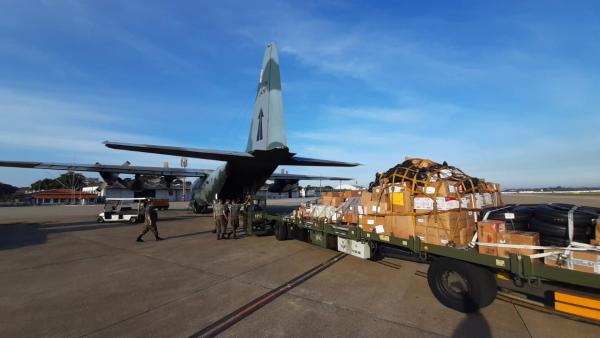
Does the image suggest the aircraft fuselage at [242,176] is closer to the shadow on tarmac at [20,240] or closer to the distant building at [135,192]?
the distant building at [135,192]

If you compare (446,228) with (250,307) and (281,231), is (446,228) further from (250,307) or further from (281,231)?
(281,231)

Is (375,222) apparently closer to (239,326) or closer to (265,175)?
(239,326)

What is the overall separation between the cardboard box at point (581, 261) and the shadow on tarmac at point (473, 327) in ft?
4.48

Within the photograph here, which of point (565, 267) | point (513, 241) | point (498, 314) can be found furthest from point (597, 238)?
point (498, 314)

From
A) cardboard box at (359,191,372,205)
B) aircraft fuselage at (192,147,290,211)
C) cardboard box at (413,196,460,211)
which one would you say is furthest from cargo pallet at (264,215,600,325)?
aircraft fuselage at (192,147,290,211)

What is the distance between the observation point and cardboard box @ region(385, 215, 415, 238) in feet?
19.4

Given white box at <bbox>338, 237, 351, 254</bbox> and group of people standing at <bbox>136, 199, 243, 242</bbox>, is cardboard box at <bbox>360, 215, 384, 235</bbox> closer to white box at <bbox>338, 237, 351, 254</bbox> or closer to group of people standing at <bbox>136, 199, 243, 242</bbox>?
white box at <bbox>338, 237, 351, 254</bbox>

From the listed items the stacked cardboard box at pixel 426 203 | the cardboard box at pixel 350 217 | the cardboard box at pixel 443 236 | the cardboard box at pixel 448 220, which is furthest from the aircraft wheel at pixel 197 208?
the cardboard box at pixel 443 236

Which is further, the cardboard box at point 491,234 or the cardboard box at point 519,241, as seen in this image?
the cardboard box at point 491,234

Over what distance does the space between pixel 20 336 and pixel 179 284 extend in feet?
8.51

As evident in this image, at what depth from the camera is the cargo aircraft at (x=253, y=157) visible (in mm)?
12125

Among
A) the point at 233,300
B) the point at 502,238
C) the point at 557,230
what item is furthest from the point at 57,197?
the point at 557,230

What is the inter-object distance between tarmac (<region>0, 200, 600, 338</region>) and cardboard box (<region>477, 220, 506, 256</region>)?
1079 millimetres

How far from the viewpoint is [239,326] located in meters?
4.40
